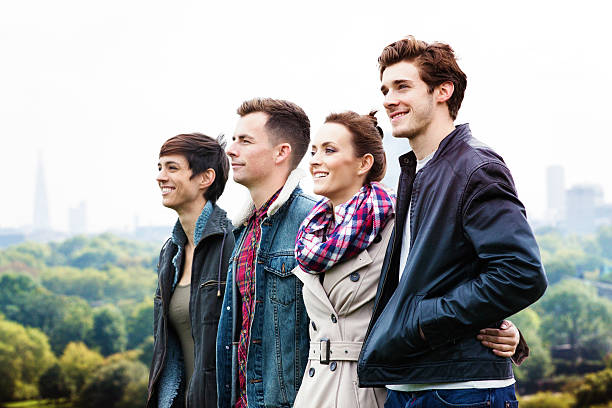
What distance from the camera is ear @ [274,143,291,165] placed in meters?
4.23

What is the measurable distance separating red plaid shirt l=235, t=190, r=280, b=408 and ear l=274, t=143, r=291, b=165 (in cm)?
19

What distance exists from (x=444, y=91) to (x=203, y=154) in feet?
7.62

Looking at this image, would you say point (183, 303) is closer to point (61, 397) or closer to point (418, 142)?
point (418, 142)

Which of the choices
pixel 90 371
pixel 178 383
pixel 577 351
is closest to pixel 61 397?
pixel 90 371

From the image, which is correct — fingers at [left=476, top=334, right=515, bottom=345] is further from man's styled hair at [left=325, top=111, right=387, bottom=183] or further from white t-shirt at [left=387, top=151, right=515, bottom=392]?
man's styled hair at [left=325, top=111, right=387, bottom=183]

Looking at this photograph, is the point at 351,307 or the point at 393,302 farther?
the point at 351,307

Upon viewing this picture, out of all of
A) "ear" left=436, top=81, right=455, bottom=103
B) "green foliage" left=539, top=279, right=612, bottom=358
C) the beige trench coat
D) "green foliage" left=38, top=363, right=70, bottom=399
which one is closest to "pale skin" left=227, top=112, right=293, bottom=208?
the beige trench coat

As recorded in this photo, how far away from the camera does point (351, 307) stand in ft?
10.9

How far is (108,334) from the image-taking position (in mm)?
35438

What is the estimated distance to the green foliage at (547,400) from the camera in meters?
32.4

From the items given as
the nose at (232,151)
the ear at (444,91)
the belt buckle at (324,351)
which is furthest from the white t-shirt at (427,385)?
the nose at (232,151)

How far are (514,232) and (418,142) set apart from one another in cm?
63

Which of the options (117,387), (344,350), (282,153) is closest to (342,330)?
(344,350)

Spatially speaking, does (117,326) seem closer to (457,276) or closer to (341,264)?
(341,264)
